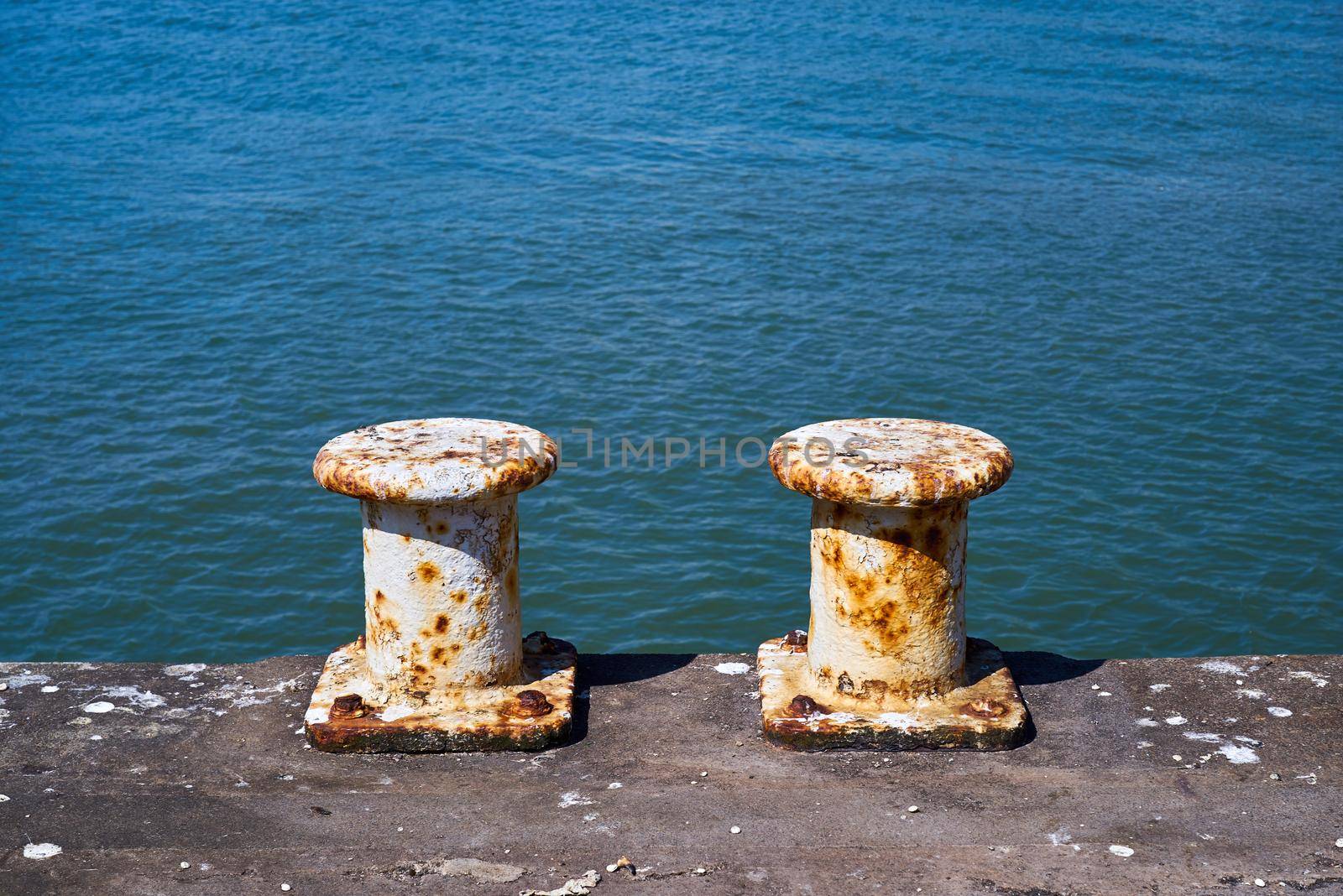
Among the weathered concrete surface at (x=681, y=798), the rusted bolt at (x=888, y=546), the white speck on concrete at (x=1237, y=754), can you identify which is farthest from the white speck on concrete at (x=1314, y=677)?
the rusted bolt at (x=888, y=546)

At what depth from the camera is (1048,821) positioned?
3832mm

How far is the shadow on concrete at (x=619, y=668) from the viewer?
15.4 ft

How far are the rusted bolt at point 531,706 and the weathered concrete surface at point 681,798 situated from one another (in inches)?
5.4

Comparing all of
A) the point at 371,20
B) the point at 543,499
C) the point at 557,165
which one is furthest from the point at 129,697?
the point at 371,20

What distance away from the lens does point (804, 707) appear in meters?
4.29

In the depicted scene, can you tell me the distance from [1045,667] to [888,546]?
100 cm

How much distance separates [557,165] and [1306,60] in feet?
47.5

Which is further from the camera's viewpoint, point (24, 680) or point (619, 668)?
point (619, 668)

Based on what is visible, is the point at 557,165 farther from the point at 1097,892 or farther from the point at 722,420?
the point at 1097,892

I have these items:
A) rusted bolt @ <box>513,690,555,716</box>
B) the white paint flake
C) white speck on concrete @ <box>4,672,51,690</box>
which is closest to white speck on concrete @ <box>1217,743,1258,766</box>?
the white paint flake

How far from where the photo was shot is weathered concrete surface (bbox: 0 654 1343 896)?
11.9ft

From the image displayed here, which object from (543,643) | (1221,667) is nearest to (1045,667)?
(1221,667)

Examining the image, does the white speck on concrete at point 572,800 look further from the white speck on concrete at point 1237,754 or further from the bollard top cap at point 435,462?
the white speck on concrete at point 1237,754

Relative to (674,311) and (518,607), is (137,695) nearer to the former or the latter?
(518,607)
